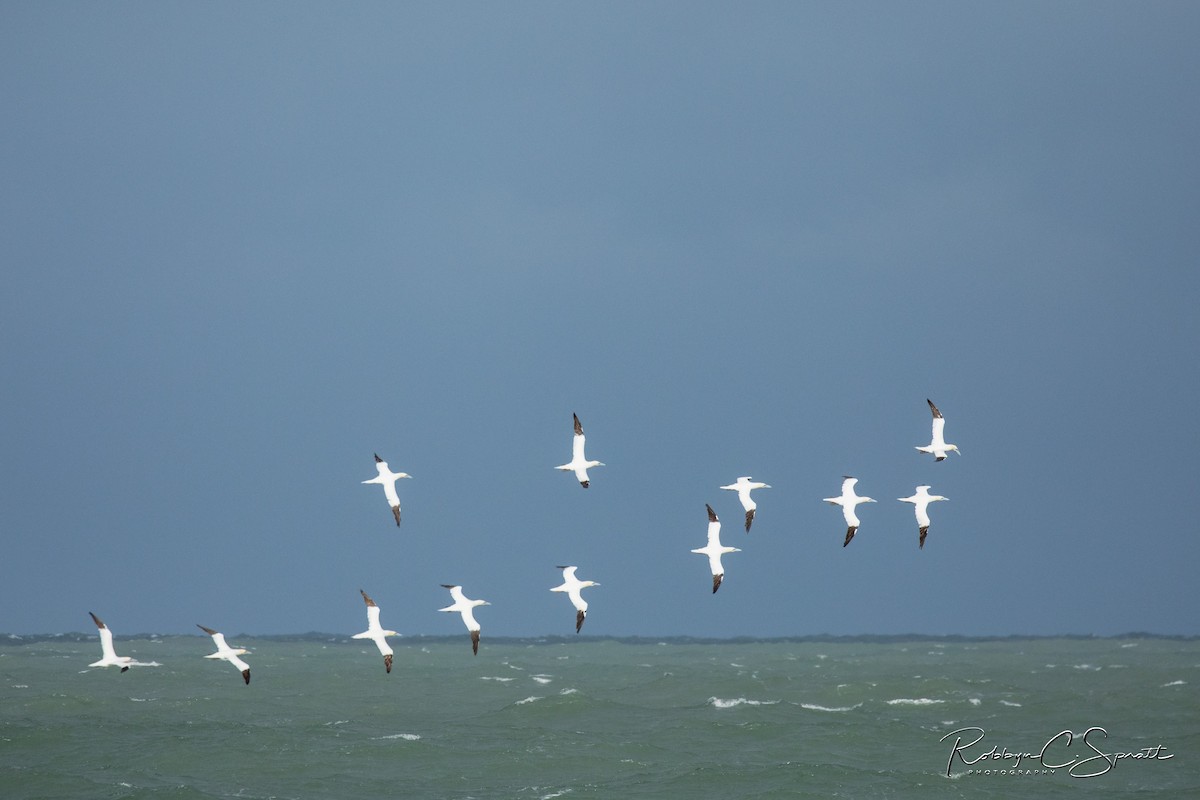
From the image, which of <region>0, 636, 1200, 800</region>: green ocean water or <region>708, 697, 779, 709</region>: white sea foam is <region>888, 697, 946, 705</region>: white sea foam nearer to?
<region>0, 636, 1200, 800</region>: green ocean water

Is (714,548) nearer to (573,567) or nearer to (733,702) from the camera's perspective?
(573,567)

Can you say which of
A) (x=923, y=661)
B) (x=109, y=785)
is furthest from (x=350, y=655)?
(x=109, y=785)

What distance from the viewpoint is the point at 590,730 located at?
57.1 m

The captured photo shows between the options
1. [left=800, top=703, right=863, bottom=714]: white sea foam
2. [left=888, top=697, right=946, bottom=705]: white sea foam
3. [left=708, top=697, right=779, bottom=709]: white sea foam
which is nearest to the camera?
[left=800, top=703, right=863, bottom=714]: white sea foam

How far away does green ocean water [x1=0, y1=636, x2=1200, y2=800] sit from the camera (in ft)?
156

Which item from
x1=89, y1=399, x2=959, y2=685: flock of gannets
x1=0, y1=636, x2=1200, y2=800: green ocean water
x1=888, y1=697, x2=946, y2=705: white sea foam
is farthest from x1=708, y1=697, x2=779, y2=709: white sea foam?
x1=89, y1=399, x2=959, y2=685: flock of gannets

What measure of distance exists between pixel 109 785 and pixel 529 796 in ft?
41.9

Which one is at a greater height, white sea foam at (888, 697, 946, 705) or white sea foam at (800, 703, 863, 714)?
white sea foam at (888, 697, 946, 705)

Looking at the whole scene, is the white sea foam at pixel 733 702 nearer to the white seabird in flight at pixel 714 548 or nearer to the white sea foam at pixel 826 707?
the white sea foam at pixel 826 707

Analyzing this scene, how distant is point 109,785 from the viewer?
47438 mm

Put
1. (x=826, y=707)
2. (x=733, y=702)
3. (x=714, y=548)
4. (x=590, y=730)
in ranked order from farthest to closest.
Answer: (x=733, y=702), (x=826, y=707), (x=590, y=730), (x=714, y=548)

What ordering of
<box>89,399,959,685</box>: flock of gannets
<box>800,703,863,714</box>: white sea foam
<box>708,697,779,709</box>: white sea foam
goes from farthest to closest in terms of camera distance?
<box>708,697,779,709</box>: white sea foam, <box>800,703,863,714</box>: white sea foam, <box>89,399,959,685</box>: flock of gannets

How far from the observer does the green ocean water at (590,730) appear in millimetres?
47438

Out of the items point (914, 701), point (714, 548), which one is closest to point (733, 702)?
point (914, 701)
